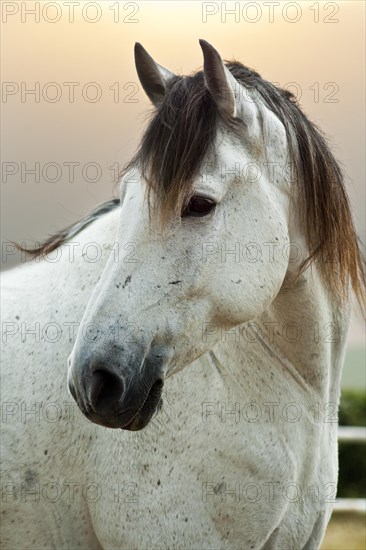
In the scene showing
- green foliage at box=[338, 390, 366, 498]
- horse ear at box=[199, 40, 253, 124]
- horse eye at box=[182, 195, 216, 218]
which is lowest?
green foliage at box=[338, 390, 366, 498]

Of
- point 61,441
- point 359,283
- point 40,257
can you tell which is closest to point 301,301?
point 359,283

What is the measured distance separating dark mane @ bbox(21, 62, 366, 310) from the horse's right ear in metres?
0.06

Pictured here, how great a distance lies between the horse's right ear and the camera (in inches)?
129

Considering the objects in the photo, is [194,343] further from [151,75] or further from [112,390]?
[151,75]

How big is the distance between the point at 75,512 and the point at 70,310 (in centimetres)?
89

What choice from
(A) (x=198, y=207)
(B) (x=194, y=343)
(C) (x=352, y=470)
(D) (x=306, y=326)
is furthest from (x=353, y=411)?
(A) (x=198, y=207)

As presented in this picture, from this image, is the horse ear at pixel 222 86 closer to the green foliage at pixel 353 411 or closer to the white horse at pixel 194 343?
the white horse at pixel 194 343

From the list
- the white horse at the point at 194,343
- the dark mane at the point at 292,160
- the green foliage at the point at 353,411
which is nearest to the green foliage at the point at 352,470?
the green foliage at the point at 353,411

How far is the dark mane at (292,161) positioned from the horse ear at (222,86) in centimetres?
4

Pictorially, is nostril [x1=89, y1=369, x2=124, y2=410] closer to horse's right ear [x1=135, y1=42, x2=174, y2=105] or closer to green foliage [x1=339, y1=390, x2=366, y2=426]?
horse's right ear [x1=135, y1=42, x2=174, y2=105]

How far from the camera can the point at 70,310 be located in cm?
388

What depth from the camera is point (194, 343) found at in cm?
311

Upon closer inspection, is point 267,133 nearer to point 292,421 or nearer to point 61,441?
point 292,421

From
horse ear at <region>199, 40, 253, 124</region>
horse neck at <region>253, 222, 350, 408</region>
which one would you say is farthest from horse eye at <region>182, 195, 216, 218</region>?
horse neck at <region>253, 222, 350, 408</region>
